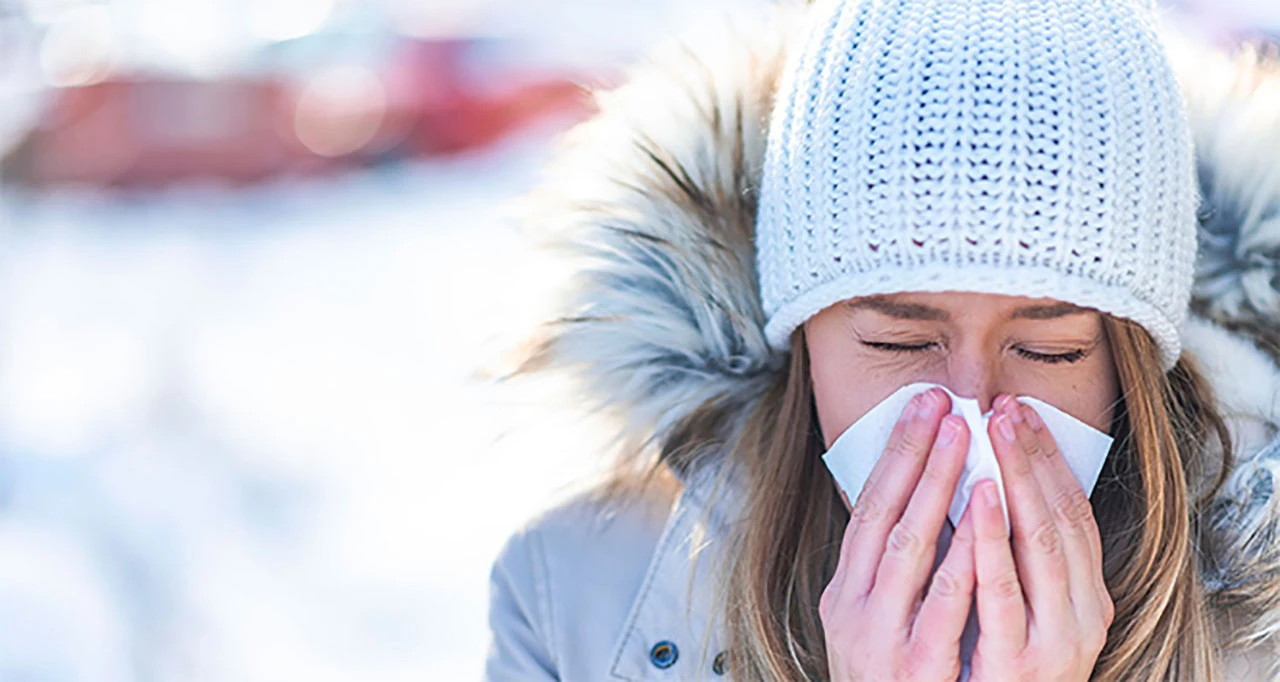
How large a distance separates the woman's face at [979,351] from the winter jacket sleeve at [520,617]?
0.54 meters

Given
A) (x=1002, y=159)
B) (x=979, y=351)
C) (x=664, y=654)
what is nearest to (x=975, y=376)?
(x=979, y=351)

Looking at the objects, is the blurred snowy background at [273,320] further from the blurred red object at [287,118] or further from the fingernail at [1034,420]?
the fingernail at [1034,420]

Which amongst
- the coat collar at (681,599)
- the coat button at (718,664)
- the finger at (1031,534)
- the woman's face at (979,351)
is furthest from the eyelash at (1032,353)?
the coat button at (718,664)

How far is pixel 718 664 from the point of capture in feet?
6.07

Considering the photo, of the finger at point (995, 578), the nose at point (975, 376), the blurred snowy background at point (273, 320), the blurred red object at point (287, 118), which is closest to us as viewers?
the finger at point (995, 578)

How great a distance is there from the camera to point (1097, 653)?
155cm

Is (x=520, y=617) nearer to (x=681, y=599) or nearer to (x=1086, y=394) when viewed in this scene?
(x=681, y=599)

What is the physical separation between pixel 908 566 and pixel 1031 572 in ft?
0.45

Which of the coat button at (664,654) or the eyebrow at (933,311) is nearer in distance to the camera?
the eyebrow at (933,311)

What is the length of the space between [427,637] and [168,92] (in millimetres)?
7003

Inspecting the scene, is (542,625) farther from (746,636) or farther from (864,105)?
(864,105)

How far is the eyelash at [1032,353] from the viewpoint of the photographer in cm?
165

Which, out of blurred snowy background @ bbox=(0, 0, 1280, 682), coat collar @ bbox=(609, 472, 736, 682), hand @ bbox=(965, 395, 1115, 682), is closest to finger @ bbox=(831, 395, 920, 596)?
hand @ bbox=(965, 395, 1115, 682)

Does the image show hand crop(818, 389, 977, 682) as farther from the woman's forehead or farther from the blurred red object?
the blurred red object
